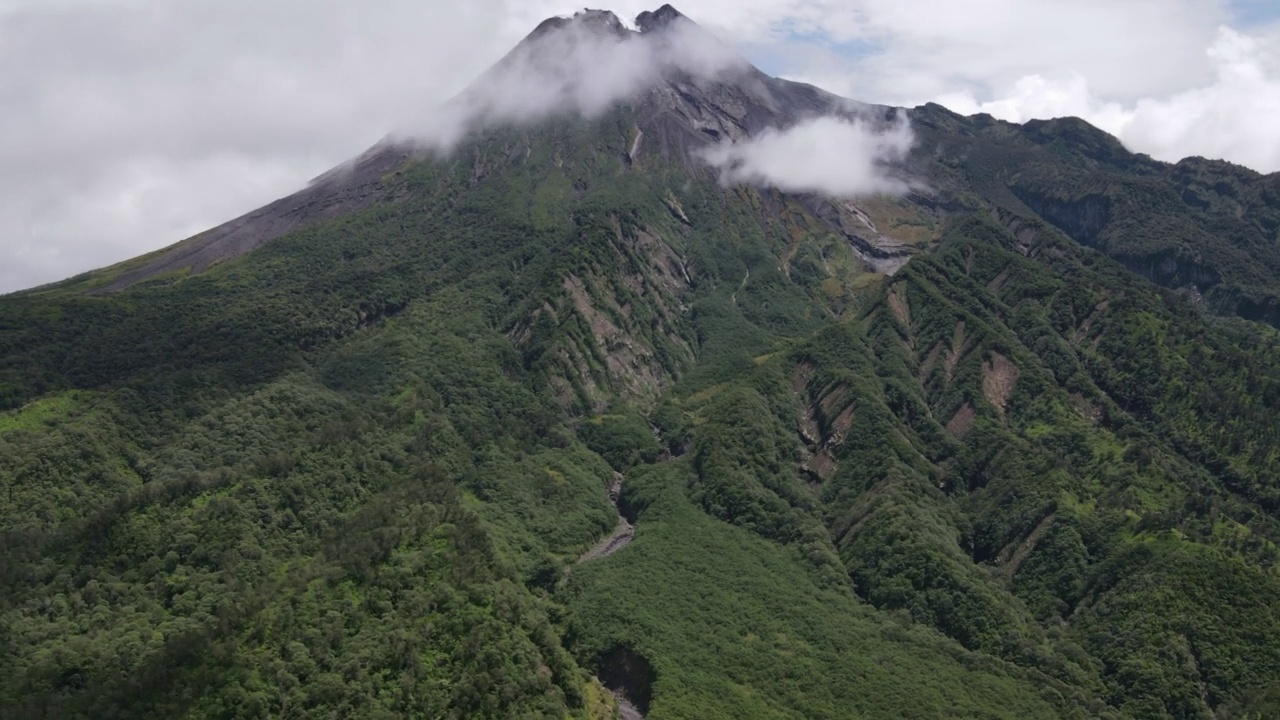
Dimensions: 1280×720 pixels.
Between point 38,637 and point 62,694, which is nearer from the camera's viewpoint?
point 62,694

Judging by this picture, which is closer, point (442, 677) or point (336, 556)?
point (442, 677)

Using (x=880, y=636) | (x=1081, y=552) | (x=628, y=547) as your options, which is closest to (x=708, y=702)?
(x=880, y=636)

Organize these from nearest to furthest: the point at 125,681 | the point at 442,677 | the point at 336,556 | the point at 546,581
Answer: the point at 125,681 < the point at 442,677 < the point at 336,556 < the point at 546,581

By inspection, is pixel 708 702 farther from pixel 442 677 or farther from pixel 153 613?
pixel 153 613

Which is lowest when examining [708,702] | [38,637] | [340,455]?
[708,702]

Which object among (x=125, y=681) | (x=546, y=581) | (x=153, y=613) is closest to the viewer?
(x=125, y=681)

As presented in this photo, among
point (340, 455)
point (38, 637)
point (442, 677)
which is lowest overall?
point (442, 677)

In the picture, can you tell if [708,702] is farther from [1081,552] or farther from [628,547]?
[1081,552]

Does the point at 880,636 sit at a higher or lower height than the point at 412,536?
lower

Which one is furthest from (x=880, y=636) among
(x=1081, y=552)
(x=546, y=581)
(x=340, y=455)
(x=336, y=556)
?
(x=340, y=455)
